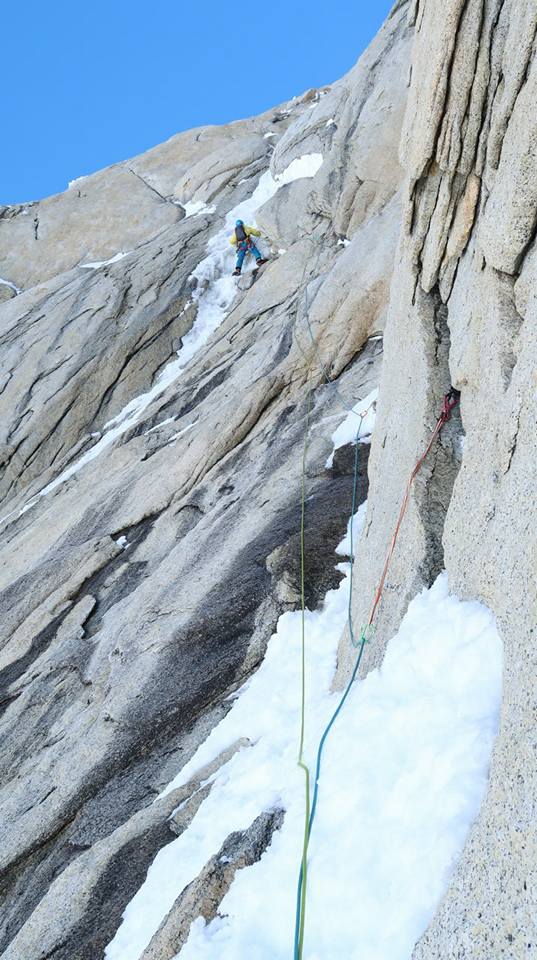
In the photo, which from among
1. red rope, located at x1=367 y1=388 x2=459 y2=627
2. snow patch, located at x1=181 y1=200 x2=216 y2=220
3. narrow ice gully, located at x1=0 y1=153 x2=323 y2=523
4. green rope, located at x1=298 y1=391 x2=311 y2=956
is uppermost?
snow patch, located at x1=181 y1=200 x2=216 y2=220

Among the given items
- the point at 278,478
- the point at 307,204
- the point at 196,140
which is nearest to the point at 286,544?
the point at 278,478

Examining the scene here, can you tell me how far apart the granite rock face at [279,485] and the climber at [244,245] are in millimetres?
910

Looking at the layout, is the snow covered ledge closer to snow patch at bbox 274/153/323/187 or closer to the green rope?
the green rope

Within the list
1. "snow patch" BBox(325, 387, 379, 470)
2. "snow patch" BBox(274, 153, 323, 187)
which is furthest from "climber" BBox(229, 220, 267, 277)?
"snow patch" BBox(325, 387, 379, 470)

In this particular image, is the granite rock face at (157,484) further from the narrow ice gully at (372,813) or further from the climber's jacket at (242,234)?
the climber's jacket at (242,234)

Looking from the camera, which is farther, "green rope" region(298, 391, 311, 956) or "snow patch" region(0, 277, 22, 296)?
"snow patch" region(0, 277, 22, 296)

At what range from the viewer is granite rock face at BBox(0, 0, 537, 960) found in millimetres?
6250

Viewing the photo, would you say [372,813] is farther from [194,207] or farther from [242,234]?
[194,207]

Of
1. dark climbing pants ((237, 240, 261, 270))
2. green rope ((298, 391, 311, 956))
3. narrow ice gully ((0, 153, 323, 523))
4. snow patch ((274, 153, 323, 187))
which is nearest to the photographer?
green rope ((298, 391, 311, 956))

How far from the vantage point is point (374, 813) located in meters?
5.77

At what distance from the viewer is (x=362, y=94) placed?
28062 millimetres

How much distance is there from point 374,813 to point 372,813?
28 mm

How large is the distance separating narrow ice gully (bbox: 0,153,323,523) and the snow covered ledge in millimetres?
18380

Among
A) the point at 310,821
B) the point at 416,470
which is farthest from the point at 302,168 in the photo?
the point at 310,821
